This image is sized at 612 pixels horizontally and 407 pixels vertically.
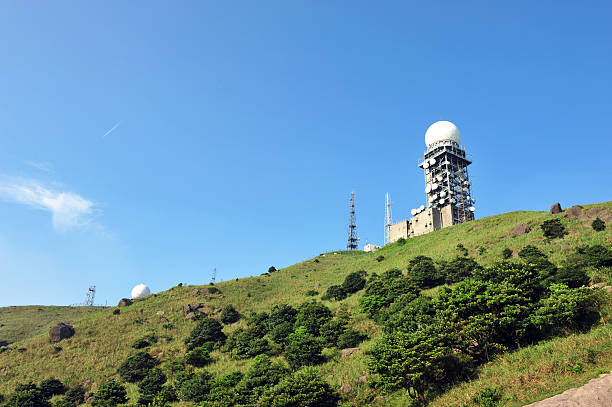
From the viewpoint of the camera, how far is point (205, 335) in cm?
5972

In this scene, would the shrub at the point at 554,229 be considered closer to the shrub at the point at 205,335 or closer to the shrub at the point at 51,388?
the shrub at the point at 205,335

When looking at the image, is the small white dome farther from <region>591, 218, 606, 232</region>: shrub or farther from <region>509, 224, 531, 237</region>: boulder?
<region>591, 218, 606, 232</region>: shrub

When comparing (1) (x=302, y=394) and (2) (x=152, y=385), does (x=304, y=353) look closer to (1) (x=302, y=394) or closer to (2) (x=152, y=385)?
(1) (x=302, y=394)

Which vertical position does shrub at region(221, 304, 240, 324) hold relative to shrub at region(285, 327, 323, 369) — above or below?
above

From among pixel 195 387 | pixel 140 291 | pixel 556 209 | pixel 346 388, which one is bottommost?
pixel 195 387

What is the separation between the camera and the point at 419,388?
27.4 meters

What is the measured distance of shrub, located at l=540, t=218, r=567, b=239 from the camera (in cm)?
5866

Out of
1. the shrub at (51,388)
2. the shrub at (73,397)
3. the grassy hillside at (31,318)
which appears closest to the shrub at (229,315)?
the shrub at (73,397)

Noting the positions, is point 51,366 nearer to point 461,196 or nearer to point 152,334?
point 152,334

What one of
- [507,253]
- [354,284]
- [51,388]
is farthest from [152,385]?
[507,253]

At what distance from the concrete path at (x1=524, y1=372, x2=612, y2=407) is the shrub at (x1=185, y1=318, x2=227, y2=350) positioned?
4870 cm

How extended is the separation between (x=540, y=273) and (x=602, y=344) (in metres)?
13.1

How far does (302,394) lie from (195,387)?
16.2 metres

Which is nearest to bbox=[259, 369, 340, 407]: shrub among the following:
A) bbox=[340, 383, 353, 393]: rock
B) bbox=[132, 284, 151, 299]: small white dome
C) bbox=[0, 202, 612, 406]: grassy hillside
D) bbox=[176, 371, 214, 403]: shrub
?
bbox=[340, 383, 353, 393]: rock
